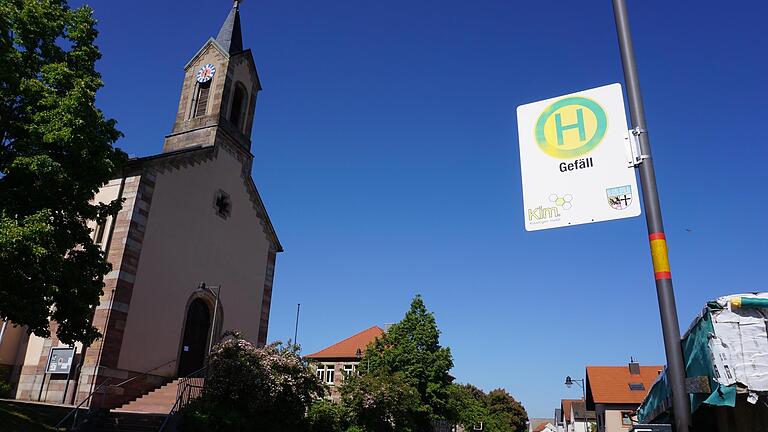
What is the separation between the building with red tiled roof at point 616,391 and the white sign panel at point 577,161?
47.7 metres

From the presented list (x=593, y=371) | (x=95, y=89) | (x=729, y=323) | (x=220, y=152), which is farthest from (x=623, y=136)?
(x=593, y=371)

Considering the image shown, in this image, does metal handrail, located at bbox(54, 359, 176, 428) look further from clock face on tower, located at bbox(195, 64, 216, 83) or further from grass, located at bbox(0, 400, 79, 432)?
clock face on tower, located at bbox(195, 64, 216, 83)

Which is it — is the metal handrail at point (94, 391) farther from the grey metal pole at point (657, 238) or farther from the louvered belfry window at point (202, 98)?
the grey metal pole at point (657, 238)

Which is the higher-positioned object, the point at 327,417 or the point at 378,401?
the point at 378,401

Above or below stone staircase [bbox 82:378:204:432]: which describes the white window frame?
above

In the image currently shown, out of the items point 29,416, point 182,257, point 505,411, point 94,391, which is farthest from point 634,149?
point 505,411

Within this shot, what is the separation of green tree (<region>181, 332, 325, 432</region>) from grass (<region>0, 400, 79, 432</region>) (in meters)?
3.71

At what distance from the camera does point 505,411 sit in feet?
281

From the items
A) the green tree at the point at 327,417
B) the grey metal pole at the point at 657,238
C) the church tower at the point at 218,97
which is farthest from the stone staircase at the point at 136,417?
the grey metal pole at the point at 657,238

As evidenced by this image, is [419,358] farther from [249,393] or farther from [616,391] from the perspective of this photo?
[616,391]

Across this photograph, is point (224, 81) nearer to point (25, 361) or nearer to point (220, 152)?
point (220, 152)

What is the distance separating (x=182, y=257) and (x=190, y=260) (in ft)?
1.63

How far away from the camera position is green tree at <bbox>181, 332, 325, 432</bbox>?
18547mm

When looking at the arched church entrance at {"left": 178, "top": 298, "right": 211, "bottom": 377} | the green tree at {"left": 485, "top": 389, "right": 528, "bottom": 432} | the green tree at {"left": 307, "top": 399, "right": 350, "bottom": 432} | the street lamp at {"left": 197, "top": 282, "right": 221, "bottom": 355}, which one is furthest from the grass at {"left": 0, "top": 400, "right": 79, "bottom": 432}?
the green tree at {"left": 485, "top": 389, "right": 528, "bottom": 432}
